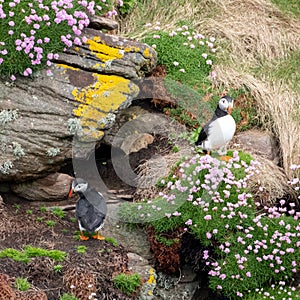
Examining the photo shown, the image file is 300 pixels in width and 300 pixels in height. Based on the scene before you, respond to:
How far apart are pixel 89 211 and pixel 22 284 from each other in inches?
48.8

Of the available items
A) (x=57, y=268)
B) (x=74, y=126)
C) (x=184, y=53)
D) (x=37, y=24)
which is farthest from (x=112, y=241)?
(x=184, y=53)

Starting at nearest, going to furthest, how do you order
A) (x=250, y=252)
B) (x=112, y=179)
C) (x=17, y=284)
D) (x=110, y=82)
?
(x=17, y=284)
(x=250, y=252)
(x=110, y=82)
(x=112, y=179)

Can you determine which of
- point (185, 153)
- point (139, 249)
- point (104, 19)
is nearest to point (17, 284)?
point (139, 249)

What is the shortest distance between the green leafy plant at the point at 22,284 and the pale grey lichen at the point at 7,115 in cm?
203

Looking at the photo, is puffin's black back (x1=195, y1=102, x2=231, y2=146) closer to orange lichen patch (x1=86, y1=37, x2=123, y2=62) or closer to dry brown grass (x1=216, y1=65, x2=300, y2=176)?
dry brown grass (x1=216, y1=65, x2=300, y2=176)

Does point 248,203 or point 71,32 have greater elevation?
point 71,32

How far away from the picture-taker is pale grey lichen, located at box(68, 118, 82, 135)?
7867 mm

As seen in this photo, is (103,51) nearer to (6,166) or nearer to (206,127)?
(206,127)

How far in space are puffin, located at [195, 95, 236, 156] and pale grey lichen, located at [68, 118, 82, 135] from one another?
1346 mm

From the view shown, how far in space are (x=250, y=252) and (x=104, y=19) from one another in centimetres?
332

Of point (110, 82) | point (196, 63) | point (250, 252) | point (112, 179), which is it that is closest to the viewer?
point (250, 252)

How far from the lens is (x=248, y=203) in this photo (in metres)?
7.74

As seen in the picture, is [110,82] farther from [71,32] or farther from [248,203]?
[248,203]

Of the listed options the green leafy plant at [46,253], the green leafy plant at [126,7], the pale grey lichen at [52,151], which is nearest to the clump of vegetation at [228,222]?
the pale grey lichen at [52,151]
